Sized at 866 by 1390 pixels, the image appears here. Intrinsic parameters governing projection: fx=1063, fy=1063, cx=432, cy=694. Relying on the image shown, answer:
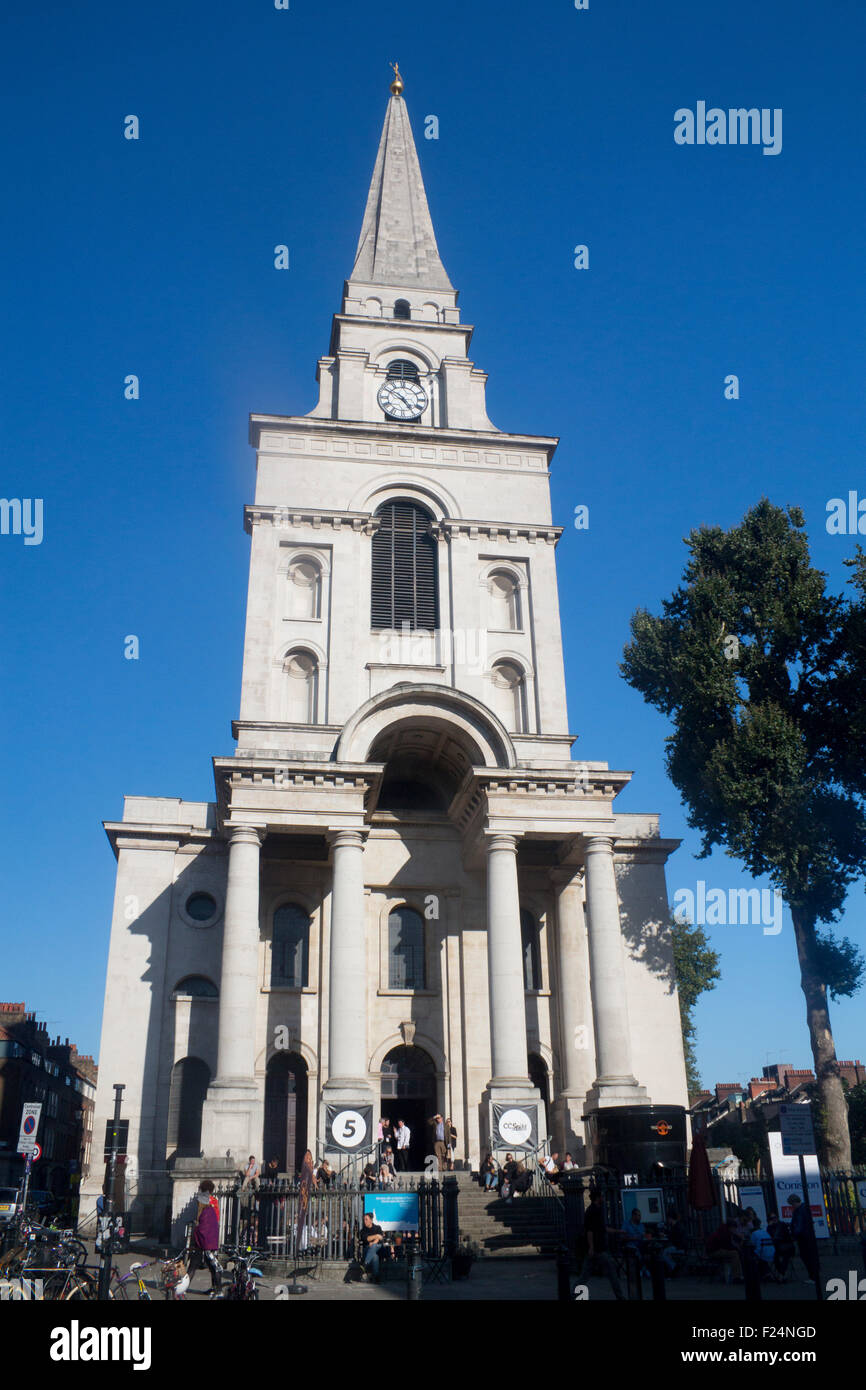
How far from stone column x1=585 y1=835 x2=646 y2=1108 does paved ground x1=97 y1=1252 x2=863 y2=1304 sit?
8.42m

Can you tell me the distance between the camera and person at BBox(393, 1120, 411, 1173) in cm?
2681

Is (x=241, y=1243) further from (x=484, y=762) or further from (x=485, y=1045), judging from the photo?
(x=484, y=762)

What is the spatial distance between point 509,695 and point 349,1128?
1527cm

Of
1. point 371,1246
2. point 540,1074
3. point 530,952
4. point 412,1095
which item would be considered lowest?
point 371,1246

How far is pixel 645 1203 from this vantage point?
1928cm

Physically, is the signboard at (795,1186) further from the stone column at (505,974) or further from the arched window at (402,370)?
the arched window at (402,370)

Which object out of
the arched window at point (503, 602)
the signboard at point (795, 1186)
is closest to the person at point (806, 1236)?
the signboard at point (795, 1186)

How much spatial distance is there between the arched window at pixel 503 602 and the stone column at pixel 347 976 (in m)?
10.5

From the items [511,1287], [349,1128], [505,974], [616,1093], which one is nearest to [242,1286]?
[511,1287]

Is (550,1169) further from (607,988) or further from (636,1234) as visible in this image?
(636,1234)

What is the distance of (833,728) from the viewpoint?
32.7m

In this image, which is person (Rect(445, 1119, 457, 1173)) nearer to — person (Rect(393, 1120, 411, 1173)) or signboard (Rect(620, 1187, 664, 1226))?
person (Rect(393, 1120, 411, 1173))
